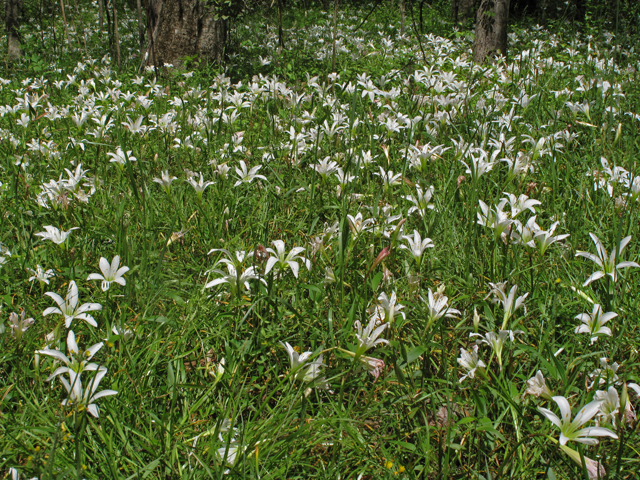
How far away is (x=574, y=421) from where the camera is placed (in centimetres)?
129

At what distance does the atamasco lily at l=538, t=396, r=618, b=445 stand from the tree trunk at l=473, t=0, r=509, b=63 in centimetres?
763

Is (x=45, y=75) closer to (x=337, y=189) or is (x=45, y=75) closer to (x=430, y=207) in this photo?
(x=337, y=189)

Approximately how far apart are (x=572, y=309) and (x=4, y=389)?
7.17 feet

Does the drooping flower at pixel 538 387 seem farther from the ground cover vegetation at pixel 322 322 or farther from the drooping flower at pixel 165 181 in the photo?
the drooping flower at pixel 165 181

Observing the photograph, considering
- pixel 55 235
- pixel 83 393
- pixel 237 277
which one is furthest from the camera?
pixel 55 235

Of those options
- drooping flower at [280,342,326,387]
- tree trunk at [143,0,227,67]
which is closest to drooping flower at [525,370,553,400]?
drooping flower at [280,342,326,387]

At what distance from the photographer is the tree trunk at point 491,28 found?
7.82 m

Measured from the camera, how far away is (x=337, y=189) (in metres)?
2.98

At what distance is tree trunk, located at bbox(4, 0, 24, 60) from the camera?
8.71m

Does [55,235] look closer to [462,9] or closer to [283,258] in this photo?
[283,258]

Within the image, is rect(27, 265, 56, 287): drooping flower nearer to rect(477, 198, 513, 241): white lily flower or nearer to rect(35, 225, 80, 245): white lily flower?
rect(35, 225, 80, 245): white lily flower

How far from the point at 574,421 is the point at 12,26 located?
35.8 feet

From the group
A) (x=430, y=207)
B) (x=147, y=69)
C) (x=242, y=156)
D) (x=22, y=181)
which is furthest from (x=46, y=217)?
(x=147, y=69)

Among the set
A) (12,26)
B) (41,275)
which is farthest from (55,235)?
(12,26)
